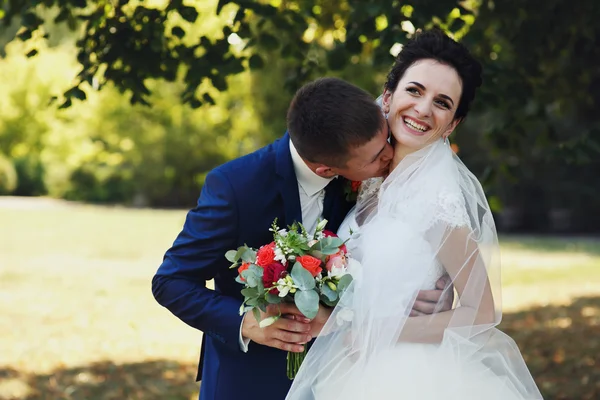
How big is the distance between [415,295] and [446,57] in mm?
928

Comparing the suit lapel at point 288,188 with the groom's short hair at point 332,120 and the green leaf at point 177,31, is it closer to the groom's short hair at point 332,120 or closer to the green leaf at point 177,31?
the groom's short hair at point 332,120

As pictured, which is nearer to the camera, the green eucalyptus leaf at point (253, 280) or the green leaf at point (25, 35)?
the green eucalyptus leaf at point (253, 280)

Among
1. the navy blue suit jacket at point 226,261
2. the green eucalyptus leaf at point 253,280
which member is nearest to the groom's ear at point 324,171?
the navy blue suit jacket at point 226,261

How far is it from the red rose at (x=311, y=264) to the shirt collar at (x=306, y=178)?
19.5 inches

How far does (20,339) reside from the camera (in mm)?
8422

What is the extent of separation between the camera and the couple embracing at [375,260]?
272cm

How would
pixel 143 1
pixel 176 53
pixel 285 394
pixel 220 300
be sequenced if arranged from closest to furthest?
pixel 220 300 < pixel 285 394 < pixel 143 1 < pixel 176 53

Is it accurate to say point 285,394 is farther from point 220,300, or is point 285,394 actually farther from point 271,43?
point 271,43

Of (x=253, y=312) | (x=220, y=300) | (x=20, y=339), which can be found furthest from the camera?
(x=20, y=339)

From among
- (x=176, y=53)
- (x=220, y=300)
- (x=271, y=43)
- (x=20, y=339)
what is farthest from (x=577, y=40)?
(x=20, y=339)

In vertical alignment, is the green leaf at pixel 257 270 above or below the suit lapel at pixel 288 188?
below

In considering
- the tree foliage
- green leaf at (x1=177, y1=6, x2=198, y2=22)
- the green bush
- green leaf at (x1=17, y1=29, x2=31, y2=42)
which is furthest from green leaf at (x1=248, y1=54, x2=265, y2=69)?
the green bush

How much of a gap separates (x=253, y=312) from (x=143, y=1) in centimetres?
371

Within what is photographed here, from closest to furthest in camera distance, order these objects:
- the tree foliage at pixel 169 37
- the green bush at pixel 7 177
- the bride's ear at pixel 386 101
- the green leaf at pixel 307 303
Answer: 1. the green leaf at pixel 307 303
2. the bride's ear at pixel 386 101
3. the tree foliage at pixel 169 37
4. the green bush at pixel 7 177
